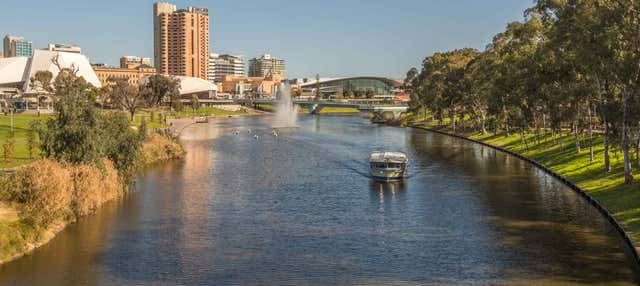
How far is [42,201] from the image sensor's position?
45.5 meters

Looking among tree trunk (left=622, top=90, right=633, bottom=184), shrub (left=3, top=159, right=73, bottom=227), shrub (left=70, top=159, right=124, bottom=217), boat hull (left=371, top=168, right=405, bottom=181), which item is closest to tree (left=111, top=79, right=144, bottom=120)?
boat hull (left=371, top=168, right=405, bottom=181)

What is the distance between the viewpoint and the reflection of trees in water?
125 ft

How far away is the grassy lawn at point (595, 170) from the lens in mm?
49531

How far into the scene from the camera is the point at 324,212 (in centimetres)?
5553

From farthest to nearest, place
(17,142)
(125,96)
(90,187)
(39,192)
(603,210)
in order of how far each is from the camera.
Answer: (125,96)
(17,142)
(90,187)
(603,210)
(39,192)

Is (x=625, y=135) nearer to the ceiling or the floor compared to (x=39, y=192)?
nearer to the ceiling

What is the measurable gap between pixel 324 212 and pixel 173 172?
3168 centimetres

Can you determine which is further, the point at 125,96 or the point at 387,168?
the point at 125,96

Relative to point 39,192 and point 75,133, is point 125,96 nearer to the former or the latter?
point 75,133

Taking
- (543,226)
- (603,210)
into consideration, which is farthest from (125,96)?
(603,210)

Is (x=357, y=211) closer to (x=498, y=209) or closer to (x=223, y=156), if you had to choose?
(x=498, y=209)

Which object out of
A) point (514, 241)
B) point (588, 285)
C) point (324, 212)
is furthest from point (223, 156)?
point (588, 285)

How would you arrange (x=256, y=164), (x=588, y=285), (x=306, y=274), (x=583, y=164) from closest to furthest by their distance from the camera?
(x=588, y=285) → (x=306, y=274) → (x=583, y=164) → (x=256, y=164)

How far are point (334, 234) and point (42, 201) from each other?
21.0m
